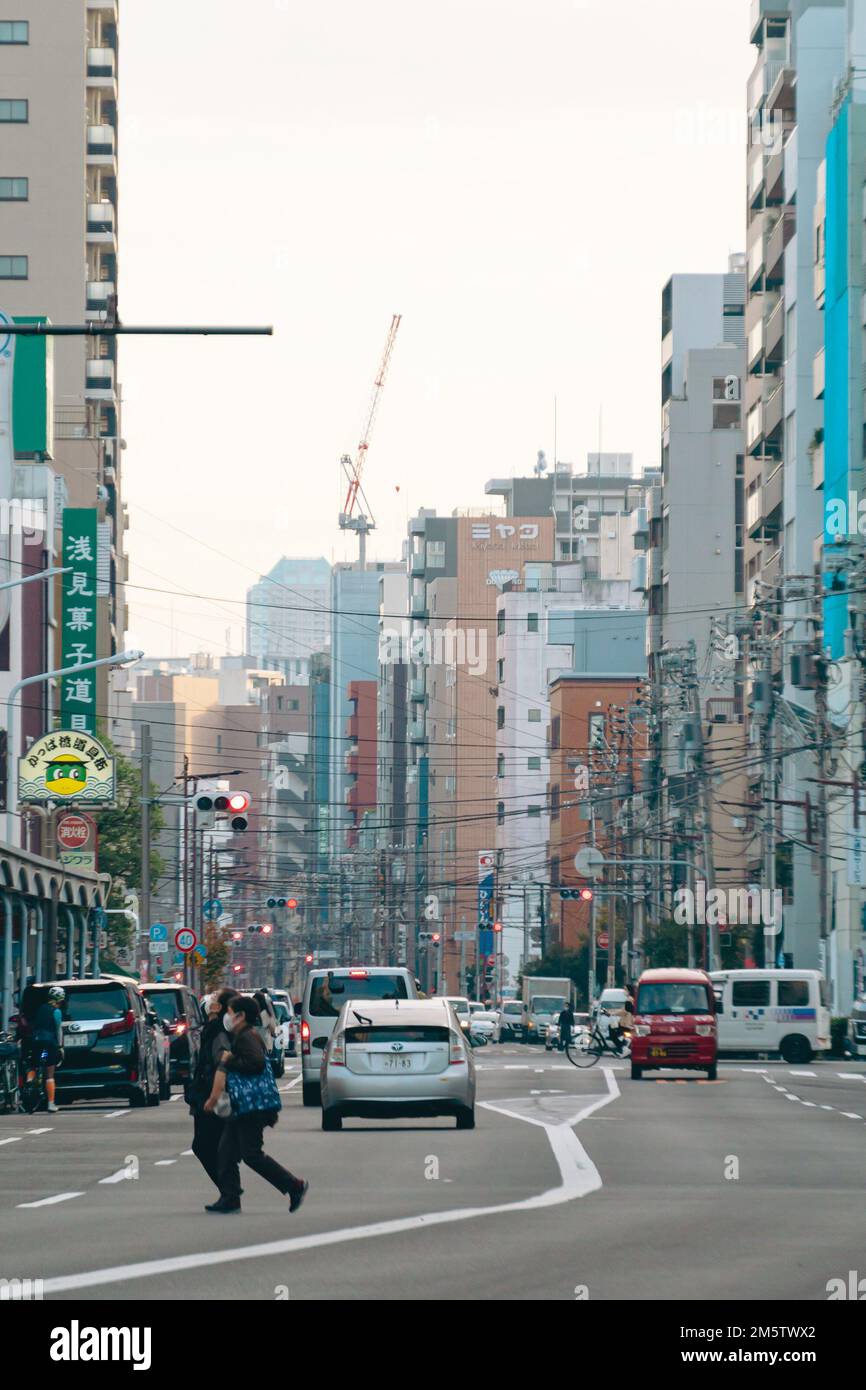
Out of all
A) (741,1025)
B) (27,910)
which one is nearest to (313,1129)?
(27,910)

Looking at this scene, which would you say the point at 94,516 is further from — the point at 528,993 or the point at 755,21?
the point at 755,21

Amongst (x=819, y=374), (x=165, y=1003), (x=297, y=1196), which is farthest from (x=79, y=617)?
(x=297, y=1196)

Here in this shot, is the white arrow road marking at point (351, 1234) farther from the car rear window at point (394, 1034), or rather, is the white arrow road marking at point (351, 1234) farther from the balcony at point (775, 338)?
the balcony at point (775, 338)

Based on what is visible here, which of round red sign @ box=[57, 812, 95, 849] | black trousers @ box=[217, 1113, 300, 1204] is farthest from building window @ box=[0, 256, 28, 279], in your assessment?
black trousers @ box=[217, 1113, 300, 1204]

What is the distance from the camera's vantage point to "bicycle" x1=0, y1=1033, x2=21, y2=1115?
37312 mm

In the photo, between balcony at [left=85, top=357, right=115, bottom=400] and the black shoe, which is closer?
the black shoe

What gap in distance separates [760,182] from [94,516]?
33.9 meters

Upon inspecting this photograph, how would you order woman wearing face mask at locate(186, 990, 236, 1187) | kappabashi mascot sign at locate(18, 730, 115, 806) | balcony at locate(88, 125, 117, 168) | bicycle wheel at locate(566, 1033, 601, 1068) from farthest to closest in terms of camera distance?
balcony at locate(88, 125, 117, 168) → kappabashi mascot sign at locate(18, 730, 115, 806) → bicycle wheel at locate(566, 1033, 601, 1068) → woman wearing face mask at locate(186, 990, 236, 1187)

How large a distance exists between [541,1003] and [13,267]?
3895 cm

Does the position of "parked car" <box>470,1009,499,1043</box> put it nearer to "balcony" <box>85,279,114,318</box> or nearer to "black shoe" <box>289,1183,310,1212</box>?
"balcony" <box>85,279,114,318</box>

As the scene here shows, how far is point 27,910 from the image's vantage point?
175 ft

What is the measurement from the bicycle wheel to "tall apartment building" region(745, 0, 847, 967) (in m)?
13.9

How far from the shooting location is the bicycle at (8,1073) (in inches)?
1469

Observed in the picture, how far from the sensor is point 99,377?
118625mm
